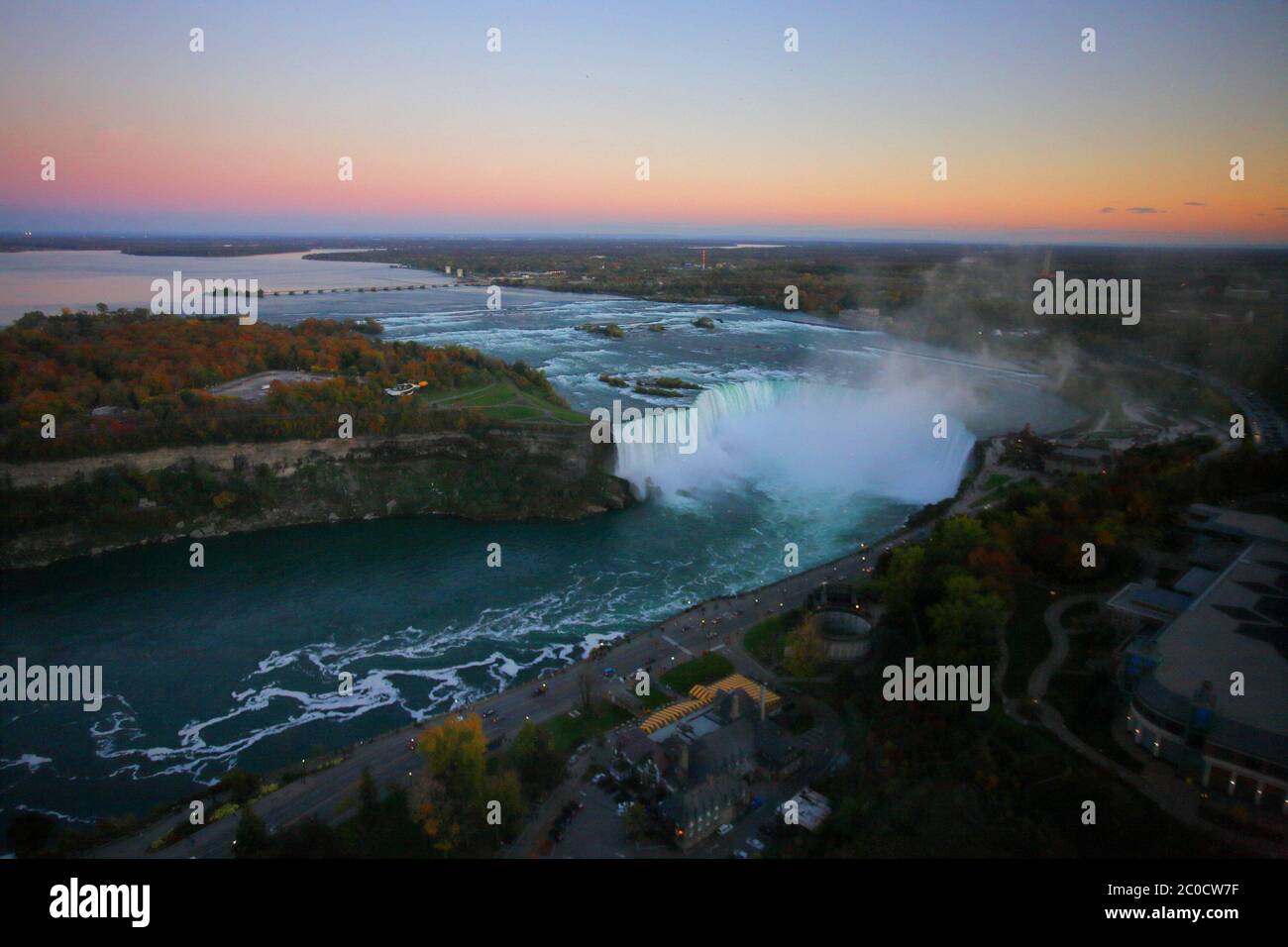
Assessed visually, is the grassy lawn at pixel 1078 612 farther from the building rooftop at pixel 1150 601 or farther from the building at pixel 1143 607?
the building rooftop at pixel 1150 601

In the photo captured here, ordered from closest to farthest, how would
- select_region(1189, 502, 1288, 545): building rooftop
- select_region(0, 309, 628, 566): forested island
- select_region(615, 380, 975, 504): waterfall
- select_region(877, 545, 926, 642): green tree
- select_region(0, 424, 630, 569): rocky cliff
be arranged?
select_region(877, 545, 926, 642): green tree → select_region(1189, 502, 1288, 545): building rooftop → select_region(0, 424, 630, 569): rocky cliff → select_region(0, 309, 628, 566): forested island → select_region(615, 380, 975, 504): waterfall

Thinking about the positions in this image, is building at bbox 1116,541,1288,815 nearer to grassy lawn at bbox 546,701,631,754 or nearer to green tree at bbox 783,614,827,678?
green tree at bbox 783,614,827,678

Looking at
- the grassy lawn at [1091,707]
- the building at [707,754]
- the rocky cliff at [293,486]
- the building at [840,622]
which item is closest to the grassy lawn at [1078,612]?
the grassy lawn at [1091,707]

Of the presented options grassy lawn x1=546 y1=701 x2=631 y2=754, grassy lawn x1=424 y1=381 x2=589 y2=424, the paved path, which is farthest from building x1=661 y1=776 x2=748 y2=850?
grassy lawn x1=424 y1=381 x2=589 y2=424

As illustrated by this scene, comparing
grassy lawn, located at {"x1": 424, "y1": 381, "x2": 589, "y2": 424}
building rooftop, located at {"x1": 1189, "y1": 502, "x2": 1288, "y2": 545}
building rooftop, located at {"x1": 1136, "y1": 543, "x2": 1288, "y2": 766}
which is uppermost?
grassy lawn, located at {"x1": 424, "y1": 381, "x2": 589, "y2": 424}
